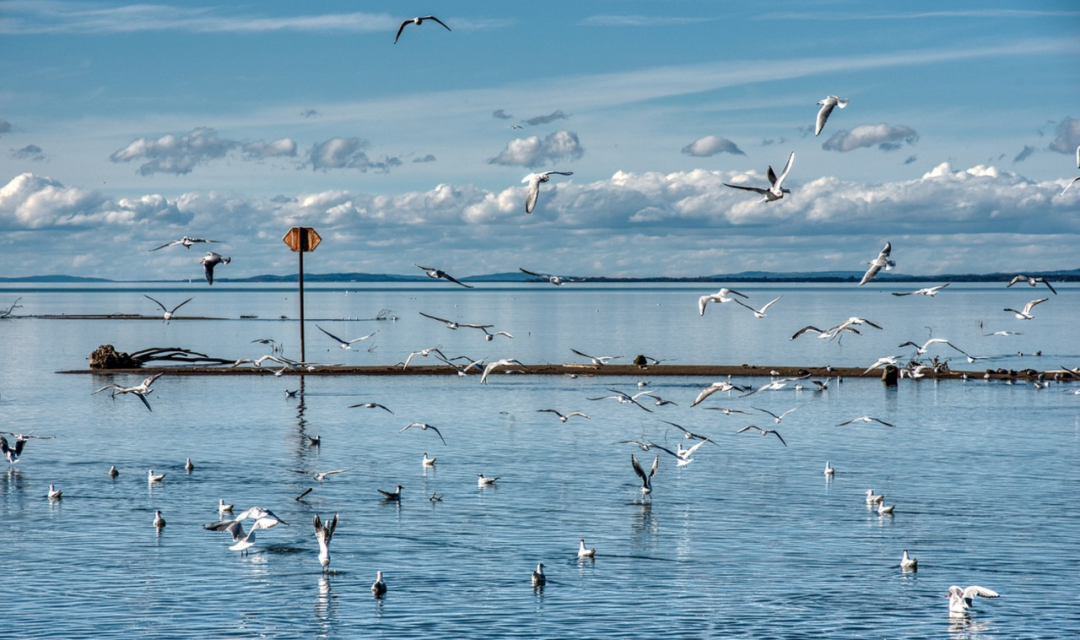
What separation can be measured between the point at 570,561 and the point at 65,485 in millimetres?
14543

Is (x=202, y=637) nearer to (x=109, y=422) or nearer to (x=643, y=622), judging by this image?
(x=643, y=622)

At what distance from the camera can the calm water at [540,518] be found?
19.0 metres

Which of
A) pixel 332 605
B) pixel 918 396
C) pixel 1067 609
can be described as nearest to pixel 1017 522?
pixel 1067 609

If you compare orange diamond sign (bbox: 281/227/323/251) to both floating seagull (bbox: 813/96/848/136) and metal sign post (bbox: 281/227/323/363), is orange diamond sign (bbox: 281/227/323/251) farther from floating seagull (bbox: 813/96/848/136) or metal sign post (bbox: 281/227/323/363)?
floating seagull (bbox: 813/96/848/136)

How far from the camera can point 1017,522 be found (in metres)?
25.8

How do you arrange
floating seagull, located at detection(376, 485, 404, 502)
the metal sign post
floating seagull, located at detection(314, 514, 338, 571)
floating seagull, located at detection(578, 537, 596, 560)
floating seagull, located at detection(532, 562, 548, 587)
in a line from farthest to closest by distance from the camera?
1. the metal sign post
2. floating seagull, located at detection(376, 485, 404, 502)
3. floating seagull, located at detection(578, 537, 596, 560)
4. floating seagull, located at detection(314, 514, 338, 571)
5. floating seagull, located at detection(532, 562, 548, 587)

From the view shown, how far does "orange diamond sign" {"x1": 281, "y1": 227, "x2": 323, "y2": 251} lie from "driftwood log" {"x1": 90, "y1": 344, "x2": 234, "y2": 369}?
8116 millimetres

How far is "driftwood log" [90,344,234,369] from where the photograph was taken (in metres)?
61.8

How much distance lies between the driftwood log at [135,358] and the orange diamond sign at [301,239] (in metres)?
8.12

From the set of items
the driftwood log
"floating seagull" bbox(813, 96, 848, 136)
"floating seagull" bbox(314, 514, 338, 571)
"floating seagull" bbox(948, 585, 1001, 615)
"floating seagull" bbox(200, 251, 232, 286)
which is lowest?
"floating seagull" bbox(948, 585, 1001, 615)

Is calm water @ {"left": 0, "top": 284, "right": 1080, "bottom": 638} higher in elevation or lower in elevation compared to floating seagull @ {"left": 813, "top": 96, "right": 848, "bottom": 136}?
lower

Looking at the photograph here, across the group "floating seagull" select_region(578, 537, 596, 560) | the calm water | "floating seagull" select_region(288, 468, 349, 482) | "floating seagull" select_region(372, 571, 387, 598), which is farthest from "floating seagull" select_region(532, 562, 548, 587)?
"floating seagull" select_region(288, 468, 349, 482)

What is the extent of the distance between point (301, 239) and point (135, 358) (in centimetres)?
1214

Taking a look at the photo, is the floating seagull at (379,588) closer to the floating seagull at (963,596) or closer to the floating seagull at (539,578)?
the floating seagull at (539,578)
